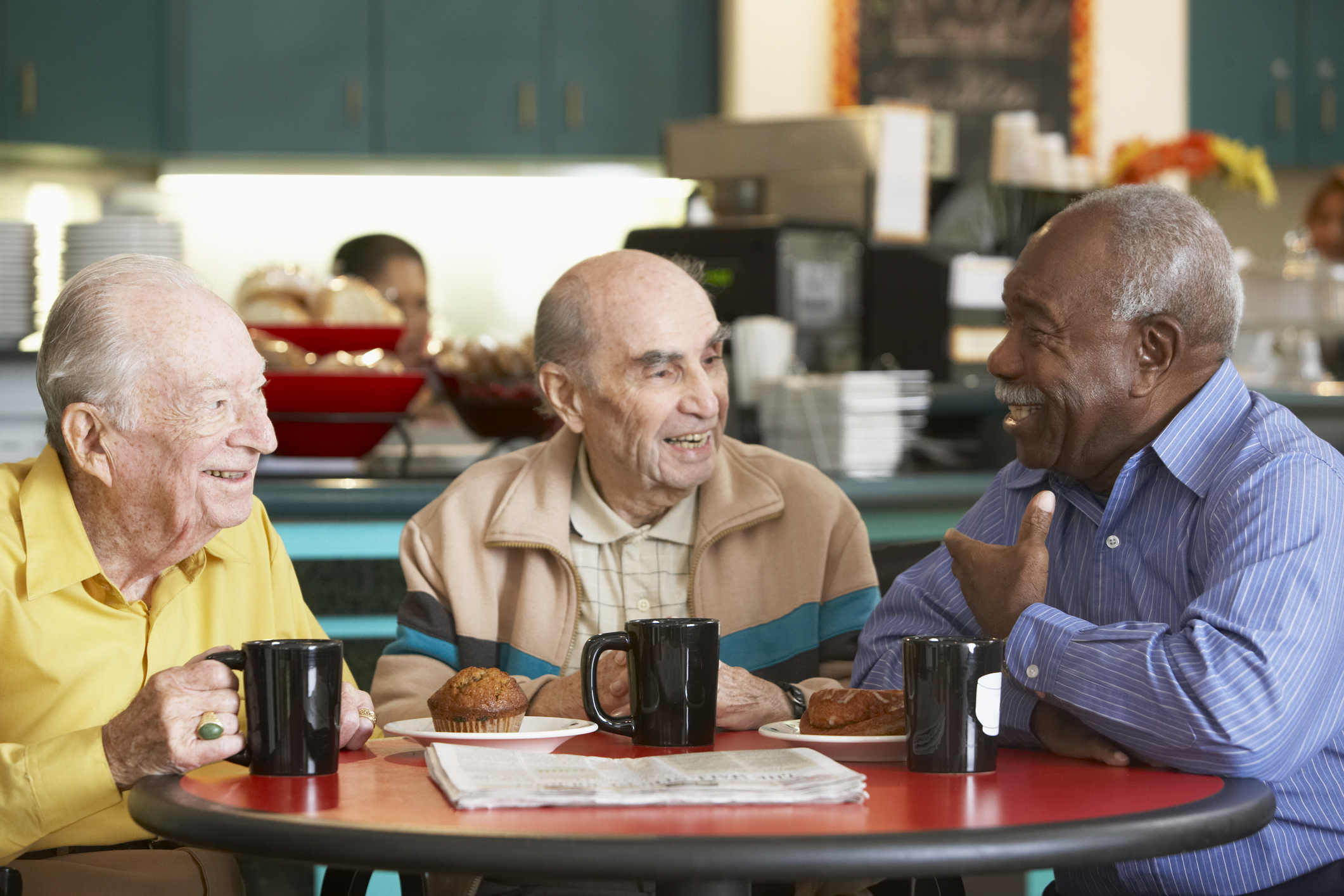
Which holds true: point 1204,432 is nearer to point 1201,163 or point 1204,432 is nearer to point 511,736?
point 511,736

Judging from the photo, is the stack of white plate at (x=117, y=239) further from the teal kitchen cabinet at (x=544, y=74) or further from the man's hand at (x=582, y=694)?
the teal kitchen cabinet at (x=544, y=74)

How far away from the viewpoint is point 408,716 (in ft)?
5.67

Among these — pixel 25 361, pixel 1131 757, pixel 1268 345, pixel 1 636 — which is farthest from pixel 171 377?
pixel 1268 345

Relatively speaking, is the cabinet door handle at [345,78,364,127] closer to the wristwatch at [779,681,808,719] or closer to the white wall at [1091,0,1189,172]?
the white wall at [1091,0,1189,172]

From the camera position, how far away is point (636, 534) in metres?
1.92

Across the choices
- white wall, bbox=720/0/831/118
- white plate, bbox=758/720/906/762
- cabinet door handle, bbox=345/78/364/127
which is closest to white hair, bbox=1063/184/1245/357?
white plate, bbox=758/720/906/762

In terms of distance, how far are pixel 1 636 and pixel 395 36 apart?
Answer: 5017 mm

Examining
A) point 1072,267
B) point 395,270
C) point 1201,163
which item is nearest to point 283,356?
point 1072,267

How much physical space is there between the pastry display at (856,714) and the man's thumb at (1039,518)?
7.4 inches

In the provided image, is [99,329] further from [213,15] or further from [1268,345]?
[213,15]

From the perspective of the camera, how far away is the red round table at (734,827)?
928 mm

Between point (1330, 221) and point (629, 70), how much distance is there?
2.76 meters

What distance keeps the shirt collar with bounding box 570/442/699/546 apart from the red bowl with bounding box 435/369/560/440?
2.50 feet

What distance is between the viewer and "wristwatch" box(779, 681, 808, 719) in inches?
60.6
